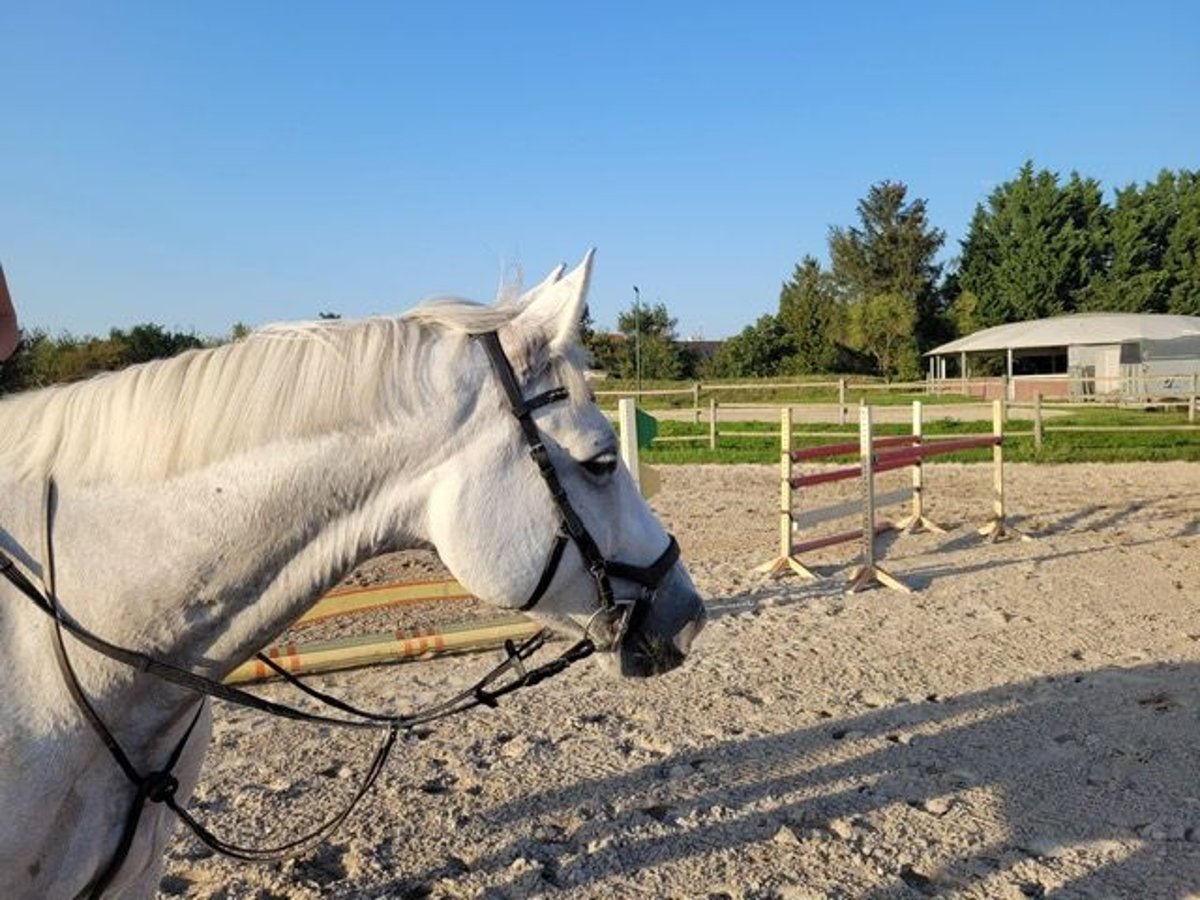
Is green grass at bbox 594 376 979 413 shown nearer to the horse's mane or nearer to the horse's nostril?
the horse's nostril

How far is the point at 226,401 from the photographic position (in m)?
1.73

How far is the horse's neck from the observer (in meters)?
1.71

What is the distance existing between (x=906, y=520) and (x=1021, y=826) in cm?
745

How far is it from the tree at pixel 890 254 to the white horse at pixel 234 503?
206 feet

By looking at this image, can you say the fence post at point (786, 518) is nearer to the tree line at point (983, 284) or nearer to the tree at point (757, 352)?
the tree line at point (983, 284)

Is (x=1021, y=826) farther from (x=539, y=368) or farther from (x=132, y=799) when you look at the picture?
(x=132, y=799)

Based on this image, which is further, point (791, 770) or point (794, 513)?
point (794, 513)

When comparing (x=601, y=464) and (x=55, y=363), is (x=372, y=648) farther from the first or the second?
(x=601, y=464)

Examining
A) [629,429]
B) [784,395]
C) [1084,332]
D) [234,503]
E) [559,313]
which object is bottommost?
[784,395]

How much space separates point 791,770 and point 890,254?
6535 centimetres

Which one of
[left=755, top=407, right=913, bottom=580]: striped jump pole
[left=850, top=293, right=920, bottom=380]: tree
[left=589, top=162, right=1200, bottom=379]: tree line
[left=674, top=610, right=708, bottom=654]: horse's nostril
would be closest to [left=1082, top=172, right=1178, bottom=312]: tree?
[left=589, top=162, right=1200, bottom=379]: tree line

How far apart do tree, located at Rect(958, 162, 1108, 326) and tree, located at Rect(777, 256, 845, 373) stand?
31.6ft

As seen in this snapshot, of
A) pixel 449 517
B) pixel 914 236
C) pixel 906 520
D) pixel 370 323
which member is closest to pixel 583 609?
pixel 449 517

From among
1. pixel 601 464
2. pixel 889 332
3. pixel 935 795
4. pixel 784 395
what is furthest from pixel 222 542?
pixel 889 332
